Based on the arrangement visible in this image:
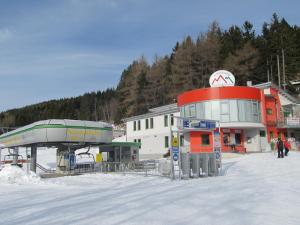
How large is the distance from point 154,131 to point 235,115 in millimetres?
12916

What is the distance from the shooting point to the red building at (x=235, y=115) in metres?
36.7

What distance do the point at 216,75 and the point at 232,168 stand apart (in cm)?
1803

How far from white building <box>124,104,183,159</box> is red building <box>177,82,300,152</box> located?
424cm

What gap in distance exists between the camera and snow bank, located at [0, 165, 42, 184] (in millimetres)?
17500

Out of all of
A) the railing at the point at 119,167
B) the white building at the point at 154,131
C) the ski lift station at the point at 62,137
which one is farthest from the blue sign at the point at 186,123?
the white building at the point at 154,131

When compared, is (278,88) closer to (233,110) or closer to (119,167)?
(233,110)

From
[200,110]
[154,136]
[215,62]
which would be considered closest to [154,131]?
[154,136]

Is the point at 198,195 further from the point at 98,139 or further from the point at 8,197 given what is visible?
the point at 98,139

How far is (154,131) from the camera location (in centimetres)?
4628

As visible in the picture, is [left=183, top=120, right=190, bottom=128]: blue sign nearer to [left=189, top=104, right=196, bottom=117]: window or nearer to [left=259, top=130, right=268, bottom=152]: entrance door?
[left=189, top=104, right=196, bottom=117]: window

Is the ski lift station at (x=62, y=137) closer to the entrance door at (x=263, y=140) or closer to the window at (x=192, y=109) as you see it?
the window at (x=192, y=109)

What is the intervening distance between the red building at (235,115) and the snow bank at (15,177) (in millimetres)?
21722

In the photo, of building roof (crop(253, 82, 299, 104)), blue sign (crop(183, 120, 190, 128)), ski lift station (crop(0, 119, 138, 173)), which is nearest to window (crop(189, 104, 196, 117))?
building roof (crop(253, 82, 299, 104))

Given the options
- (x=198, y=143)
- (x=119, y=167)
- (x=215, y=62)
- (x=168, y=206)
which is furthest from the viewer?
(x=215, y=62)
